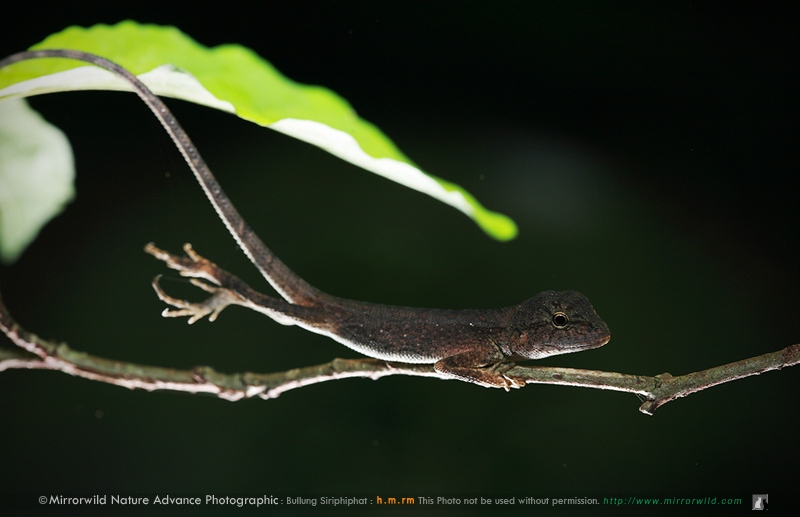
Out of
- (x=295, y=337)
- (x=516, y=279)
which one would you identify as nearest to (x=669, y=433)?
(x=516, y=279)

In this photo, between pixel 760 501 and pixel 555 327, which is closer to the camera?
pixel 555 327

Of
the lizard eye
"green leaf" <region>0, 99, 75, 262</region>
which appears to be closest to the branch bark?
the lizard eye

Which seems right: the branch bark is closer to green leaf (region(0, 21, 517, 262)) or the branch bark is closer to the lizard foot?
the lizard foot

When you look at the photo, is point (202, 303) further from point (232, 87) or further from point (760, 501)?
point (760, 501)

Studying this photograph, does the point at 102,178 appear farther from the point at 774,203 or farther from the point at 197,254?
the point at 774,203

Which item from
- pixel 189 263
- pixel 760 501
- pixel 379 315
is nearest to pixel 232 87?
pixel 189 263

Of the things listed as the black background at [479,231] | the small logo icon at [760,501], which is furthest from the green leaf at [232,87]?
the small logo icon at [760,501]

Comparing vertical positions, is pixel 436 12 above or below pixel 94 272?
above
